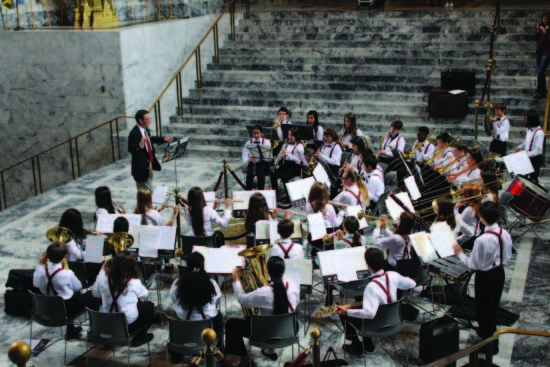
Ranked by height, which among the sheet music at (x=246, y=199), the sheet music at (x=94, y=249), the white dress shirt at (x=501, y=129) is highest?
the white dress shirt at (x=501, y=129)

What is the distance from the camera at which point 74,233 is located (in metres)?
7.67

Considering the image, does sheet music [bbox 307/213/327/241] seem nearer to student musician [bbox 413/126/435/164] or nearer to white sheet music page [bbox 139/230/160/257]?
white sheet music page [bbox 139/230/160/257]

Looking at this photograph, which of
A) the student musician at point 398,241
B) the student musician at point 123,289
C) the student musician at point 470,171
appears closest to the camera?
the student musician at point 123,289

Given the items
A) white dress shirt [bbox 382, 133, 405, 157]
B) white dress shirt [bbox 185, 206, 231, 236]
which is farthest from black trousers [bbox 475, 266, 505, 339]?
white dress shirt [bbox 382, 133, 405, 157]

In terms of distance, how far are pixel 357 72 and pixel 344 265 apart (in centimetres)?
924

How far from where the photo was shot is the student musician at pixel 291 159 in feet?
35.4

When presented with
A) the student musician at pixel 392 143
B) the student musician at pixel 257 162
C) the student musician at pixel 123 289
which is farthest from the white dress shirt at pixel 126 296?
the student musician at pixel 392 143

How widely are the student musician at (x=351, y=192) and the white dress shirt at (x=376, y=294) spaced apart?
232 centimetres

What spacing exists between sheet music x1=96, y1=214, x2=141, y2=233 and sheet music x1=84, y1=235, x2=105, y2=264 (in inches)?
23.1

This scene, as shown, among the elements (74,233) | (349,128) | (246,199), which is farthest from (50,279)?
(349,128)

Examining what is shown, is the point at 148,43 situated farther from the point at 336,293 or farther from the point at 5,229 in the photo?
the point at 336,293

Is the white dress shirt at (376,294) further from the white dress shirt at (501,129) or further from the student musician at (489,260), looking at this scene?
the white dress shirt at (501,129)

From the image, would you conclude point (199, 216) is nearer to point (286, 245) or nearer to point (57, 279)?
point (286, 245)

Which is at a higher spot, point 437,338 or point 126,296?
point 126,296
